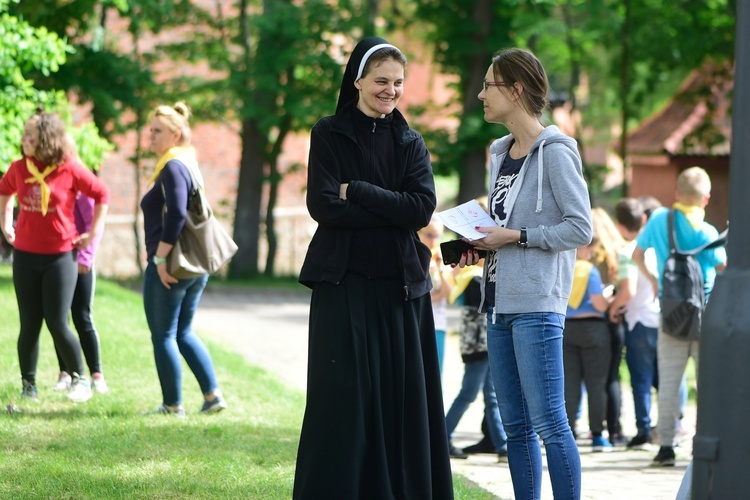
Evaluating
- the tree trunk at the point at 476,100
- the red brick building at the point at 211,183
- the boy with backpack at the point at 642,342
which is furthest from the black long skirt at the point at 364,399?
the red brick building at the point at 211,183

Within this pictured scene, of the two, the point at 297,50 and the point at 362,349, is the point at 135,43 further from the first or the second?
the point at 362,349

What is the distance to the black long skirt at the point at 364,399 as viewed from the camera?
15.7ft

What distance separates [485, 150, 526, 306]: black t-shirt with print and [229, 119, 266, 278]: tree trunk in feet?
73.9

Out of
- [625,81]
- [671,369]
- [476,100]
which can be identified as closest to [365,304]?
[671,369]

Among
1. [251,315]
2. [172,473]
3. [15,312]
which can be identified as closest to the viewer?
[172,473]

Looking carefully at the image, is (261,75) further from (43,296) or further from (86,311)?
(43,296)

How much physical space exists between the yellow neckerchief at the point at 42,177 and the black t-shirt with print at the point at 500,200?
12.9 ft

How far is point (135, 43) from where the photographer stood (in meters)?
24.7

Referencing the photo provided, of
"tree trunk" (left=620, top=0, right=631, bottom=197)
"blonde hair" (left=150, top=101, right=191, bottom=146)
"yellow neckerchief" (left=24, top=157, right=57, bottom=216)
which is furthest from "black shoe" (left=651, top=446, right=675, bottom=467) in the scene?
"tree trunk" (left=620, top=0, right=631, bottom=197)

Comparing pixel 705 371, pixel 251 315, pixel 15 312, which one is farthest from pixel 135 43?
pixel 705 371

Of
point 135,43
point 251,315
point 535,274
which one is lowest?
point 251,315

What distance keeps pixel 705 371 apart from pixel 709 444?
0.26 meters

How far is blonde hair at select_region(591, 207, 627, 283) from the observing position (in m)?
8.62

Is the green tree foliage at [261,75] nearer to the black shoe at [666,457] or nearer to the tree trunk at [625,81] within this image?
the tree trunk at [625,81]
